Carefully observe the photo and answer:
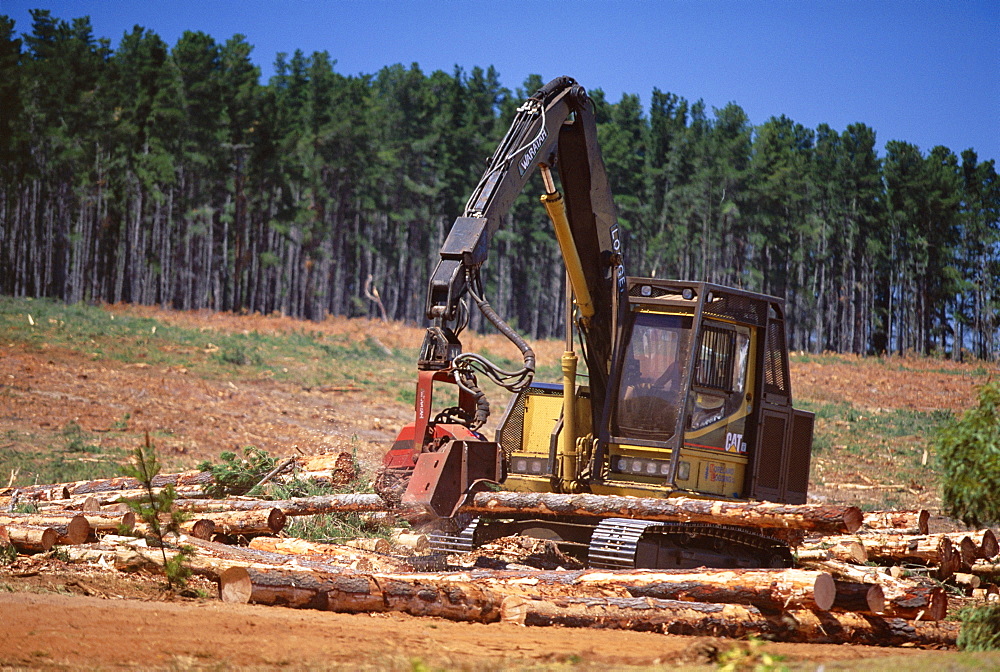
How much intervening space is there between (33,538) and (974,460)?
782 centimetres

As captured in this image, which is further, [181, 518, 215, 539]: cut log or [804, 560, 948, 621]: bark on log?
[181, 518, 215, 539]: cut log

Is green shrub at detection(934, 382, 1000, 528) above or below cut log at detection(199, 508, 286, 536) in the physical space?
above

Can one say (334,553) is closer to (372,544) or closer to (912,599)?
(372,544)

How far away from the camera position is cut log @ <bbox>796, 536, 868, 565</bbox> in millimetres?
8976

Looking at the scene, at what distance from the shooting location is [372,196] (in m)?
67.5

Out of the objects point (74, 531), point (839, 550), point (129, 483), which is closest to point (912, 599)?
point (839, 550)

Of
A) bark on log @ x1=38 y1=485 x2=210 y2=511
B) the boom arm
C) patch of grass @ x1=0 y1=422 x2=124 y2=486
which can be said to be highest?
the boom arm

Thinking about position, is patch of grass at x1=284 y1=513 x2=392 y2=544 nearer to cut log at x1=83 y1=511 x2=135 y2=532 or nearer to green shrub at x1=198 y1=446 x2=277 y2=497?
green shrub at x1=198 y1=446 x2=277 y2=497

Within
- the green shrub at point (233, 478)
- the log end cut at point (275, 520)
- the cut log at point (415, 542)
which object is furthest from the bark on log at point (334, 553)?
the green shrub at point (233, 478)

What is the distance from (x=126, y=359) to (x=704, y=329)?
19856 mm

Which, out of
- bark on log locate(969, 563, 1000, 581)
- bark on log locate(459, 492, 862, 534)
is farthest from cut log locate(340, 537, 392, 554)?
bark on log locate(969, 563, 1000, 581)

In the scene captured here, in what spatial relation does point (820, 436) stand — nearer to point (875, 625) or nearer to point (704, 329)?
point (704, 329)

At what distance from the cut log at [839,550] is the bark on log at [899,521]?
1384 mm

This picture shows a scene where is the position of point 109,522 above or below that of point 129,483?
above
